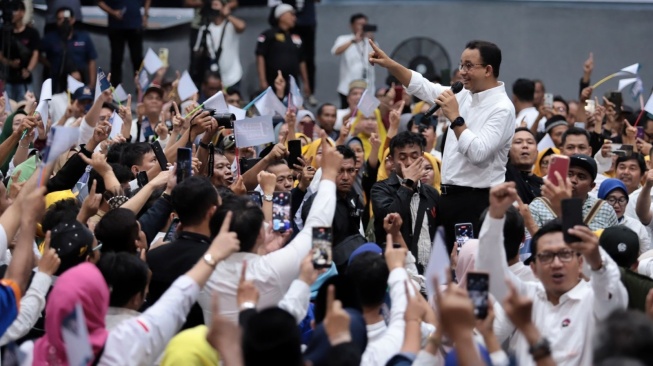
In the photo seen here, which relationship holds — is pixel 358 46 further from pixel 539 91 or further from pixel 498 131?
pixel 498 131

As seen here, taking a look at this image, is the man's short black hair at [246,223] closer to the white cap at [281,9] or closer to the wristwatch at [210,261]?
the wristwatch at [210,261]

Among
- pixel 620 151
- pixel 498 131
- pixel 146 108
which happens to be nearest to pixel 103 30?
pixel 146 108

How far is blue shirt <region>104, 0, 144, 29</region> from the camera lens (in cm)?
1453

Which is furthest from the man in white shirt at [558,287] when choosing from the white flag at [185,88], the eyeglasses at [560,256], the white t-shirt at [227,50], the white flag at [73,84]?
A: the white t-shirt at [227,50]

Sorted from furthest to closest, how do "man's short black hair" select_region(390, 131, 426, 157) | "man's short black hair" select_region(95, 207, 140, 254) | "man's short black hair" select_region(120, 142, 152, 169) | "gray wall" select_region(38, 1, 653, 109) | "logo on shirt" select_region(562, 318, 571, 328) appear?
"gray wall" select_region(38, 1, 653, 109), "man's short black hair" select_region(390, 131, 426, 157), "man's short black hair" select_region(120, 142, 152, 169), "man's short black hair" select_region(95, 207, 140, 254), "logo on shirt" select_region(562, 318, 571, 328)

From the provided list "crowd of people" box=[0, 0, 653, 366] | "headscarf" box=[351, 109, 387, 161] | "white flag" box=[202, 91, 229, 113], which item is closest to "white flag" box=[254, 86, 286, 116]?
"crowd of people" box=[0, 0, 653, 366]

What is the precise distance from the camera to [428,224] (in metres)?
7.64

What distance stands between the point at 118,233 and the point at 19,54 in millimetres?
8669

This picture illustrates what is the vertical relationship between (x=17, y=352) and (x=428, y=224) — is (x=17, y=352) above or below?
above

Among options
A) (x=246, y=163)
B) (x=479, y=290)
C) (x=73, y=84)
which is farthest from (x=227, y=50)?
(x=479, y=290)

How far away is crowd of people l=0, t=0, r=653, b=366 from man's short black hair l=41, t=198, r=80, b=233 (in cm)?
2

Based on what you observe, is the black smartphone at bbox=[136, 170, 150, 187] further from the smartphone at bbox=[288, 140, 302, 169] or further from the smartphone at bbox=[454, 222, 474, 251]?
the smartphone at bbox=[454, 222, 474, 251]

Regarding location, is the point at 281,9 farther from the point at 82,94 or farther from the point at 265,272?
the point at 265,272

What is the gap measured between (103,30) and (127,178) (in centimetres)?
915
